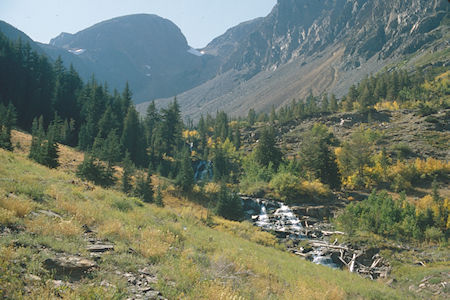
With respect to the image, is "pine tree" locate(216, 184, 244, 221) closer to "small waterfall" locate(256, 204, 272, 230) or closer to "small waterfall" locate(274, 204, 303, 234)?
"small waterfall" locate(256, 204, 272, 230)

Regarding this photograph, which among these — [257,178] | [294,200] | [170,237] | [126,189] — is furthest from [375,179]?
[170,237]

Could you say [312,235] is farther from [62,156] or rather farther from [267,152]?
[62,156]

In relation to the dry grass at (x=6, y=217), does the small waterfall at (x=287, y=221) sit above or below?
below

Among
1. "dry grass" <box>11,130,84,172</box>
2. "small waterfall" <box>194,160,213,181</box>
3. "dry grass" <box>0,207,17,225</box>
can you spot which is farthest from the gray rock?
"small waterfall" <box>194,160,213,181</box>

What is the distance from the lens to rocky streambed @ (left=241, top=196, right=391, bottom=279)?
23.5 meters

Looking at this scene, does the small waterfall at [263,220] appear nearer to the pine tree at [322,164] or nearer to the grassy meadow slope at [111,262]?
the pine tree at [322,164]

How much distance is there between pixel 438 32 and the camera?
182m

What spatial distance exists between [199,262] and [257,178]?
136 ft

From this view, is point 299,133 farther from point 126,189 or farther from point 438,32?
point 438,32

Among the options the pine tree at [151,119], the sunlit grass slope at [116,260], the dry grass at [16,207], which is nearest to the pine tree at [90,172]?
the sunlit grass slope at [116,260]

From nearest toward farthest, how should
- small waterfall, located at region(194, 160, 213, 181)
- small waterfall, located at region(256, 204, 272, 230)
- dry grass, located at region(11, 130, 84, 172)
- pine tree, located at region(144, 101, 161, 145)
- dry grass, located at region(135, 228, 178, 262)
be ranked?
dry grass, located at region(135, 228, 178, 262) → small waterfall, located at region(256, 204, 272, 230) → dry grass, located at region(11, 130, 84, 172) → small waterfall, located at region(194, 160, 213, 181) → pine tree, located at region(144, 101, 161, 145)

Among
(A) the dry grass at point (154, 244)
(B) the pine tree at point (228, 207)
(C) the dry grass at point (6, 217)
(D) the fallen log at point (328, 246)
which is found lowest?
(D) the fallen log at point (328, 246)

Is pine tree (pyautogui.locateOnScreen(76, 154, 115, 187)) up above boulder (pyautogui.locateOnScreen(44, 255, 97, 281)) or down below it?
below

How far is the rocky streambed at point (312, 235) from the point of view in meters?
23.5
